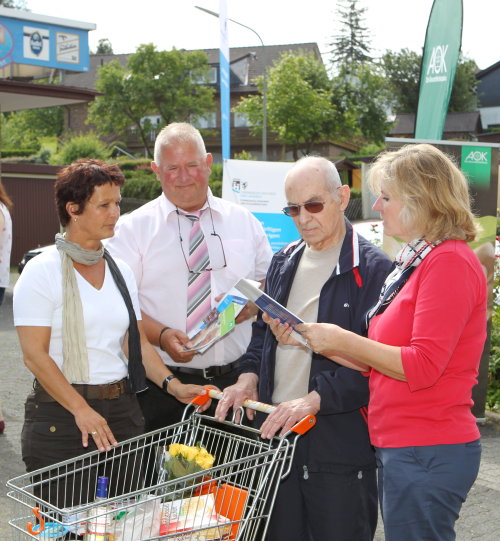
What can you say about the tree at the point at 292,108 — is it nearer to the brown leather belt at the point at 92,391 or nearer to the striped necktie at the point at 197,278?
the striped necktie at the point at 197,278

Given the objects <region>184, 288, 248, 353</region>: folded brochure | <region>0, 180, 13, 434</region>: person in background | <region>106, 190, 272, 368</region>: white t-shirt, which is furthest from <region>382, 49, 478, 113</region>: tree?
<region>184, 288, 248, 353</region>: folded brochure

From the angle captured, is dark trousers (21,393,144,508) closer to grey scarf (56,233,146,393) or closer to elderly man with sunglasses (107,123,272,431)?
grey scarf (56,233,146,393)

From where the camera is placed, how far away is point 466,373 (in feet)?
9.87

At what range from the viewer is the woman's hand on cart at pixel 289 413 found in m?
3.34

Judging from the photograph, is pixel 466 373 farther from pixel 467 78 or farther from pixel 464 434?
pixel 467 78

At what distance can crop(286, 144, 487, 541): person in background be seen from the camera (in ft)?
9.42

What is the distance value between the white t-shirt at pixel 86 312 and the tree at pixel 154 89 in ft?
203

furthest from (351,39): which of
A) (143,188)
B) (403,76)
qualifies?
(143,188)

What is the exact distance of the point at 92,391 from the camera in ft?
12.3

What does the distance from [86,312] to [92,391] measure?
15.5 inches

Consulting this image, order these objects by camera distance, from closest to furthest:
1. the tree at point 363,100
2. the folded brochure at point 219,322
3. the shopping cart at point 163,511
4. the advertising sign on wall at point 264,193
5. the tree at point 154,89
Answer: the shopping cart at point 163,511 < the folded brochure at point 219,322 < the advertising sign on wall at point 264,193 < the tree at point 154,89 < the tree at point 363,100

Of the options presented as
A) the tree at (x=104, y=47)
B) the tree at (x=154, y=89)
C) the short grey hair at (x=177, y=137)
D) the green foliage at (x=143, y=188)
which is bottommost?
the green foliage at (x=143, y=188)

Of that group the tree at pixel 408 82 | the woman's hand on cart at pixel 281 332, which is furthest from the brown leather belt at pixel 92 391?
the tree at pixel 408 82

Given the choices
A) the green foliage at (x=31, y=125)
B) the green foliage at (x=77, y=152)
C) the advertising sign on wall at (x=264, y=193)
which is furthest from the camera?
the green foliage at (x=31, y=125)
